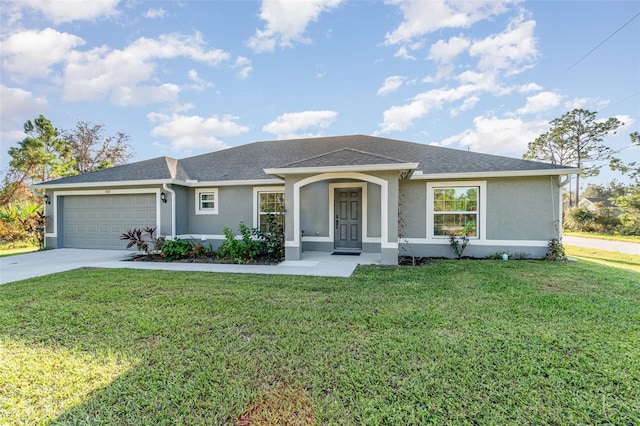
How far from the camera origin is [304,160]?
8391 mm

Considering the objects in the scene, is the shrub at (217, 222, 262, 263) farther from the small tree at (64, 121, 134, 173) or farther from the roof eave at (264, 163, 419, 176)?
the small tree at (64, 121, 134, 173)

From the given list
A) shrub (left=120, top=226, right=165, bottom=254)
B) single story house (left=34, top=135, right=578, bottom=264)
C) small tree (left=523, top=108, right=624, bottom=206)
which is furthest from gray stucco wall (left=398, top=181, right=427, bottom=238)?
small tree (left=523, top=108, right=624, bottom=206)

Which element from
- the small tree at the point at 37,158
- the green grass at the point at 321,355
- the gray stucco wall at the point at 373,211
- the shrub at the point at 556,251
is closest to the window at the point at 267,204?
the gray stucco wall at the point at 373,211

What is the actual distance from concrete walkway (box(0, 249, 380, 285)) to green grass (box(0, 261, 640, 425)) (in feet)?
5.41

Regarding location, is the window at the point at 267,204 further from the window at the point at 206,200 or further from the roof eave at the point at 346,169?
the roof eave at the point at 346,169

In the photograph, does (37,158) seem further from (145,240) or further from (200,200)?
(200,200)

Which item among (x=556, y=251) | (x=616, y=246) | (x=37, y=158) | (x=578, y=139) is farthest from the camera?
(x=578, y=139)

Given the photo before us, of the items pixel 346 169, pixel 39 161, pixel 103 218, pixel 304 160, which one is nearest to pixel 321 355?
pixel 346 169

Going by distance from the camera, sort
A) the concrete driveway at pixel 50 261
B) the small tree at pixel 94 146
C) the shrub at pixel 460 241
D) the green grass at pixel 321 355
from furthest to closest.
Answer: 1. the small tree at pixel 94 146
2. the shrub at pixel 460 241
3. the concrete driveway at pixel 50 261
4. the green grass at pixel 321 355

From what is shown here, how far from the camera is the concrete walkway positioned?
22.8ft

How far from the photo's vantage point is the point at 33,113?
53.1ft

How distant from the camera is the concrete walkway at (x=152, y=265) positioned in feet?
22.8

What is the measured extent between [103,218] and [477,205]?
14.0m

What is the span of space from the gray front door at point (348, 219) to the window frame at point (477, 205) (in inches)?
93.3
